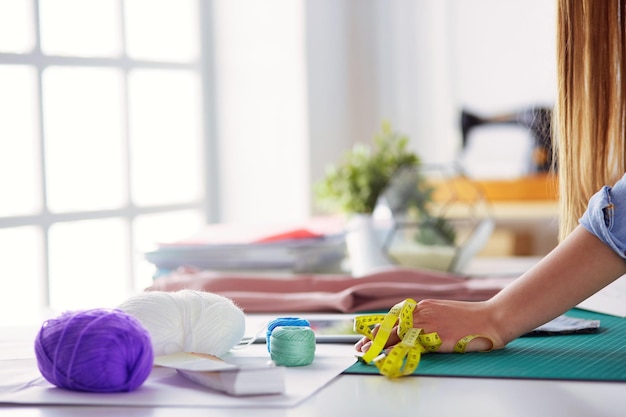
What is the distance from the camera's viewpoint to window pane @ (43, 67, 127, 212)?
2615 mm

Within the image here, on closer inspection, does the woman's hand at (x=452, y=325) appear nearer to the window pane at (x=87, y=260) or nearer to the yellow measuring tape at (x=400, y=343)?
the yellow measuring tape at (x=400, y=343)

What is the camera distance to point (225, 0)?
3.41m

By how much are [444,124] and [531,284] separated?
3221 mm

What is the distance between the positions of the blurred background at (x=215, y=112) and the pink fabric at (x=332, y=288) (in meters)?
0.26

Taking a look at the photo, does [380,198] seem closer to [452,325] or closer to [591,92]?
[591,92]

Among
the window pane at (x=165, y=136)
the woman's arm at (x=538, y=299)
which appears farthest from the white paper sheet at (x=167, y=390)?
the window pane at (x=165, y=136)

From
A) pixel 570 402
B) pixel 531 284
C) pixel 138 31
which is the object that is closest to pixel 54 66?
pixel 138 31

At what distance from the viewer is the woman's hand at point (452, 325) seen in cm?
113

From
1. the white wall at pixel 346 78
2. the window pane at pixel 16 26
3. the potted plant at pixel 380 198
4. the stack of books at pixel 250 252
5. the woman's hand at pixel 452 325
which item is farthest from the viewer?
the white wall at pixel 346 78

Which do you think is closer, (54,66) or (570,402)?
(570,402)

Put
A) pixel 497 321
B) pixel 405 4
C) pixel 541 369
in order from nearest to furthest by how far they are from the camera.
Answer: pixel 541 369
pixel 497 321
pixel 405 4

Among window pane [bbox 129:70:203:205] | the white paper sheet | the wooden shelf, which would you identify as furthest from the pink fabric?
the wooden shelf

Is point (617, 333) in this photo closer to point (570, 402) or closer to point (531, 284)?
point (531, 284)

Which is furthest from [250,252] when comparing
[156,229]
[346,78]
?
[346,78]
